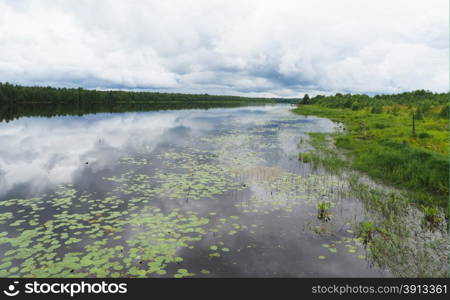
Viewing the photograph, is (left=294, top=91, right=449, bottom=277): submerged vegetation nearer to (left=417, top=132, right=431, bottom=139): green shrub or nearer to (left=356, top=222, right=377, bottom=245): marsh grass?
(left=356, top=222, right=377, bottom=245): marsh grass

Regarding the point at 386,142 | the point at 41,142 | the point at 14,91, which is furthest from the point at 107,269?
the point at 14,91

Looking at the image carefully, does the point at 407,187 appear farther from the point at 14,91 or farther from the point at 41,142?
the point at 14,91

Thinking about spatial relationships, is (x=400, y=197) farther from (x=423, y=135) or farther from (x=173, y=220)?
(x=423, y=135)

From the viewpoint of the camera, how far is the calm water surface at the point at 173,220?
290 inches

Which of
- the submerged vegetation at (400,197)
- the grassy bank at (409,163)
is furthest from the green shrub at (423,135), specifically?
the submerged vegetation at (400,197)

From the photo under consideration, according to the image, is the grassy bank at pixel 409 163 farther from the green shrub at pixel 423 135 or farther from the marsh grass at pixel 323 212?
the marsh grass at pixel 323 212

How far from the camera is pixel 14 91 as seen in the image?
107 meters

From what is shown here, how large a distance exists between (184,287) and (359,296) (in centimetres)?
397

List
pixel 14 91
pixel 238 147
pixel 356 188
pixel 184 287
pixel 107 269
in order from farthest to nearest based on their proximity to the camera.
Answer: pixel 14 91, pixel 238 147, pixel 356 188, pixel 107 269, pixel 184 287

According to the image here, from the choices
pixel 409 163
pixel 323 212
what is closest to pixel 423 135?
pixel 409 163

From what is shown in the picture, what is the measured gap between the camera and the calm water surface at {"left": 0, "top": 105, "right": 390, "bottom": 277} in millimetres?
7359

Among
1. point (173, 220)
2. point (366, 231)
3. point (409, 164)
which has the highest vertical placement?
point (409, 164)

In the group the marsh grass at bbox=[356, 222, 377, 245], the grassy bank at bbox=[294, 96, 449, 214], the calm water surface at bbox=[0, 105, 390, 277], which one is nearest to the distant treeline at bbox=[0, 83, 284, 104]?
the calm water surface at bbox=[0, 105, 390, 277]

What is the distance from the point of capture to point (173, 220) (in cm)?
992
